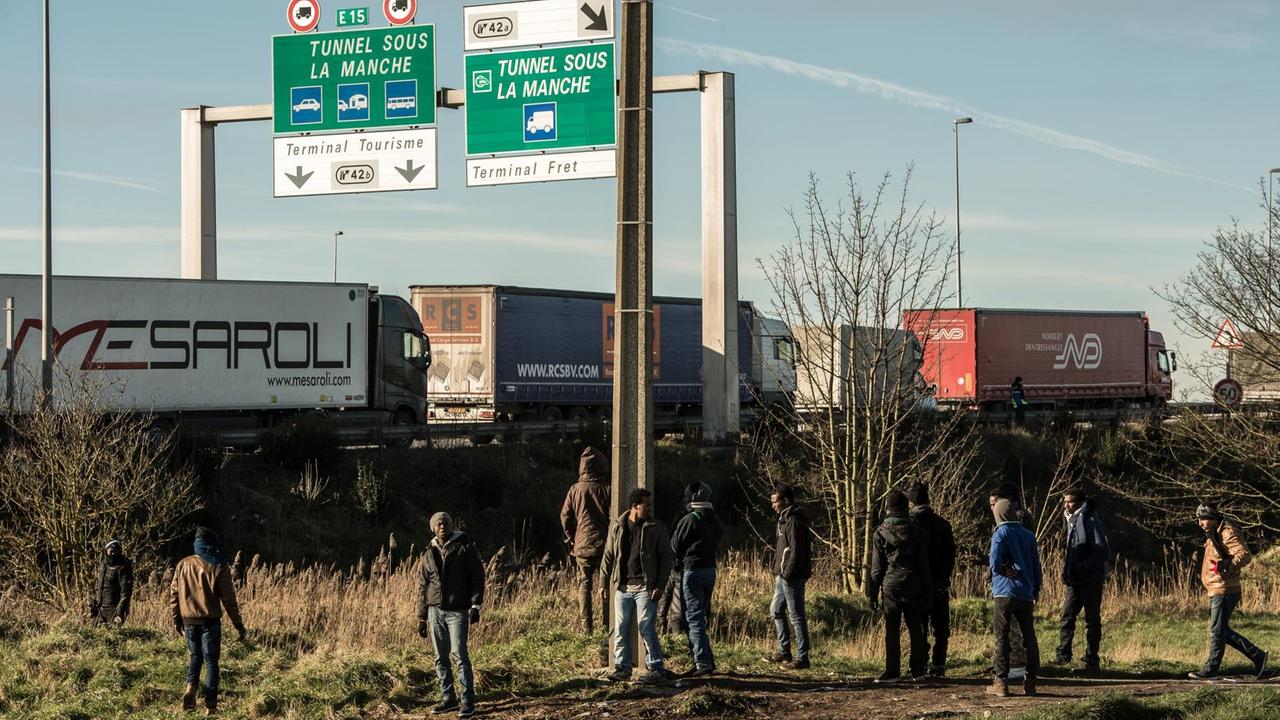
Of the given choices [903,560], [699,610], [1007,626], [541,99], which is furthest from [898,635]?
[541,99]

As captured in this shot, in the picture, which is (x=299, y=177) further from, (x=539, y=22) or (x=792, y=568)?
(x=792, y=568)

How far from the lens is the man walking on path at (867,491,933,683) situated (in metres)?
11.6

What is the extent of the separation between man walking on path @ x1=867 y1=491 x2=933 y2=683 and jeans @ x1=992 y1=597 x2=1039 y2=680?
2.41ft

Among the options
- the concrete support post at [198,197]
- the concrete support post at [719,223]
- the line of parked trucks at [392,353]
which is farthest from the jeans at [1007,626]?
the concrete support post at [198,197]

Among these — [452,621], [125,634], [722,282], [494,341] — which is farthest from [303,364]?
[452,621]

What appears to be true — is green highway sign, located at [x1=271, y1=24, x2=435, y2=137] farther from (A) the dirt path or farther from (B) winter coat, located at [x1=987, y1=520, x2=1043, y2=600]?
(B) winter coat, located at [x1=987, y1=520, x2=1043, y2=600]

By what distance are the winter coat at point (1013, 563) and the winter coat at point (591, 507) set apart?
14.1 feet

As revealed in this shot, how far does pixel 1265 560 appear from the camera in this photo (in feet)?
86.0

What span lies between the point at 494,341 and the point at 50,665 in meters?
23.2

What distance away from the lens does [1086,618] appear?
1293 centimetres

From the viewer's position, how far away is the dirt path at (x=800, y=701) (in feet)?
34.8

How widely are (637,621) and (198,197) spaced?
18.6 meters

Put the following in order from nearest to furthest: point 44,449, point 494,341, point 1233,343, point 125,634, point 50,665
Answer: point 50,665
point 125,634
point 44,449
point 1233,343
point 494,341

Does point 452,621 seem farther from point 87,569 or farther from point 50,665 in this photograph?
point 87,569
